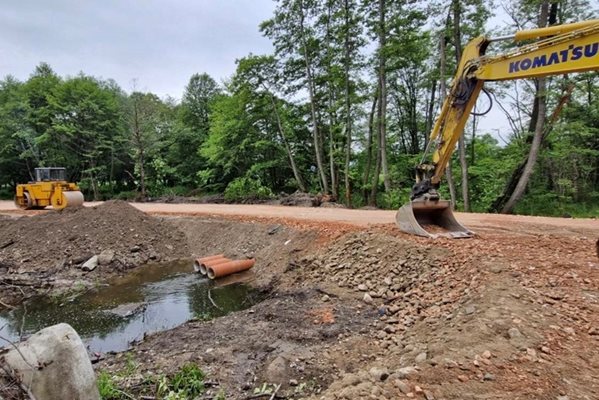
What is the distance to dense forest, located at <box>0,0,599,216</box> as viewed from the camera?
526 inches

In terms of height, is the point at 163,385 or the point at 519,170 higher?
the point at 519,170

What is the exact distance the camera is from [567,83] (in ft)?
39.7

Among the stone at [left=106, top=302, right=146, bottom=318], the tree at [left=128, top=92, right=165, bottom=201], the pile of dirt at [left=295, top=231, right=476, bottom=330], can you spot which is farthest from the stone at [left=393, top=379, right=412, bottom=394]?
the tree at [left=128, top=92, right=165, bottom=201]

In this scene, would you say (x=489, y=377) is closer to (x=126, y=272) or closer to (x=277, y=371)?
(x=277, y=371)

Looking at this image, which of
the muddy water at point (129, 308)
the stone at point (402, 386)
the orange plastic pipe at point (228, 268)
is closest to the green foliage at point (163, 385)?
the stone at point (402, 386)

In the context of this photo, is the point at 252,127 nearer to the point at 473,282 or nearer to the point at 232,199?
the point at 232,199

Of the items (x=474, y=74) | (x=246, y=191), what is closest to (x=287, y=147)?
(x=246, y=191)

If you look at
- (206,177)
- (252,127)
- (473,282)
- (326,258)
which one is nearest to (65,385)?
(473,282)

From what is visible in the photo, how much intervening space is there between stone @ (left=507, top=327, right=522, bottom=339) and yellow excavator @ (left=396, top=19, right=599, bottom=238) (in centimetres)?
312

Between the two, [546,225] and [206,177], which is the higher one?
[206,177]

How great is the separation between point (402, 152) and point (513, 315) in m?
19.8

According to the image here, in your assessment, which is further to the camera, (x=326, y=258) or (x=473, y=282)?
(x=326, y=258)

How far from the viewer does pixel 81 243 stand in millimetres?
9797

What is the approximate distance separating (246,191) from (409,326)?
16.3 meters
